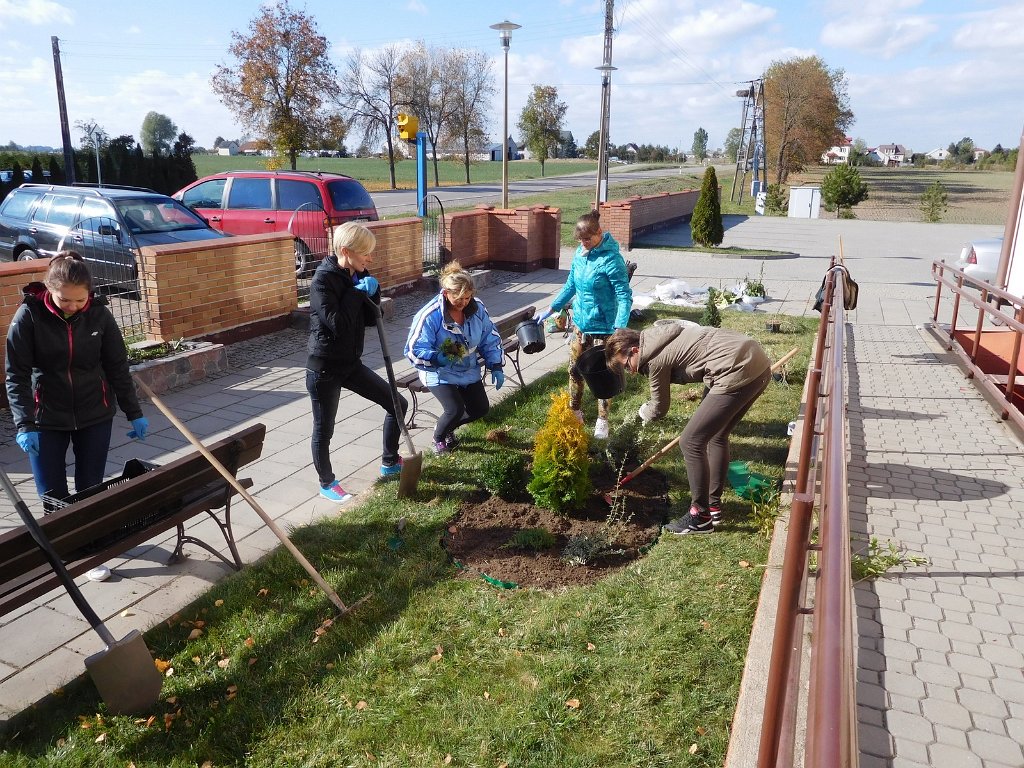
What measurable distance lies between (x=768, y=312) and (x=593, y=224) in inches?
272

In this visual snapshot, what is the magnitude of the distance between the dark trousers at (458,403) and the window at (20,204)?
29.1 ft

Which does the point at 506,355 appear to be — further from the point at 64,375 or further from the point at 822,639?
the point at 822,639

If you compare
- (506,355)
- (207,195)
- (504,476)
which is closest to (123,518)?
(504,476)

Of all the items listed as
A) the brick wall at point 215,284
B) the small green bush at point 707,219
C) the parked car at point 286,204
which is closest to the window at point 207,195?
the parked car at point 286,204

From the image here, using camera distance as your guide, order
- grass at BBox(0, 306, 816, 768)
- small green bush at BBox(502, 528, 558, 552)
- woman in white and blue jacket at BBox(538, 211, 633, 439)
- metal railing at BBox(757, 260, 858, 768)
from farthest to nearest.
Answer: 1. woman in white and blue jacket at BBox(538, 211, 633, 439)
2. small green bush at BBox(502, 528, 558, 552)
3. grass at BBox(0, 306, 816, 768)
4. metal railing at BBox(757, 260, 858, 768)

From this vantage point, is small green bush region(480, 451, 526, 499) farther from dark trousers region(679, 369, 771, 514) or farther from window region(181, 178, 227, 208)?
window region(181, 178, 227, 208)

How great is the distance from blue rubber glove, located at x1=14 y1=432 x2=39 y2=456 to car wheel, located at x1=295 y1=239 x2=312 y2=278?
7.12 m

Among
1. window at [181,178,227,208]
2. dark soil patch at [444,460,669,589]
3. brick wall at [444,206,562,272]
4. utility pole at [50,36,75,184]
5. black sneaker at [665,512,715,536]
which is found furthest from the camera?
utility pole at [50,36,75,184]

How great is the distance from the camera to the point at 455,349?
5656mm

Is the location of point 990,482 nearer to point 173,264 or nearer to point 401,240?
point 173,264

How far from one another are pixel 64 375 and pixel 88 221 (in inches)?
306

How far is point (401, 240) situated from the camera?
12297 millimetres

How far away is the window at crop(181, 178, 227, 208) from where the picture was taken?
43.0 ft

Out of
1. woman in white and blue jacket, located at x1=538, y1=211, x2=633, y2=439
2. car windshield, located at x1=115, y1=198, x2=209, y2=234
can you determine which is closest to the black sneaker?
woman in white and blue jacket, located at x1=538, y1=211, x2=633, y2=439
